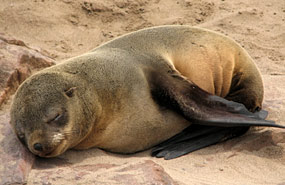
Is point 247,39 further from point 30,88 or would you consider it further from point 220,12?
point 30,88

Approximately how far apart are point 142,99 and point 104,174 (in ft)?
3.44

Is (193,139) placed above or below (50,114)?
below

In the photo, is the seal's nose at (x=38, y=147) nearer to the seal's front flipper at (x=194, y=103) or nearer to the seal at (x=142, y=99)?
the seal at (x=142, y=99)

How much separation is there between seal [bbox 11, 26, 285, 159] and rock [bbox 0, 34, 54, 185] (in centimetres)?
13

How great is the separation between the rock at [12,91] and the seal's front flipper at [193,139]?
1.17m

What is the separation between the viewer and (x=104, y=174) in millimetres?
3168

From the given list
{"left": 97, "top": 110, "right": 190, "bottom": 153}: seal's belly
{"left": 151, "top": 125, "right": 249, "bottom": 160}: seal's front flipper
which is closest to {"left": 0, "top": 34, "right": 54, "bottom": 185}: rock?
{"left": 97, "top": 110, "right": 190, "bottom": 153}: seal's belly

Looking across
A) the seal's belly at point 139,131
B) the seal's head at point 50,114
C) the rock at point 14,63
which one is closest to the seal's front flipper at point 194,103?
the seal's belly at point 139,131

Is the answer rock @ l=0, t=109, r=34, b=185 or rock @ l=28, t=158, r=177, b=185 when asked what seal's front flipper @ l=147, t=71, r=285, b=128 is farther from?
rock @ l=0, t=109, r=34, b=185

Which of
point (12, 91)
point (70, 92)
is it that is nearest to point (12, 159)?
point (70, 92)

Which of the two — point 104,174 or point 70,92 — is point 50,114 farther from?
point 104,174

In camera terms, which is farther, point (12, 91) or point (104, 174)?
point (12, 91)

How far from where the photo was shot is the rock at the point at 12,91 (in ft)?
10.7

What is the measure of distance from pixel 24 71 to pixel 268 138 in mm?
2787
